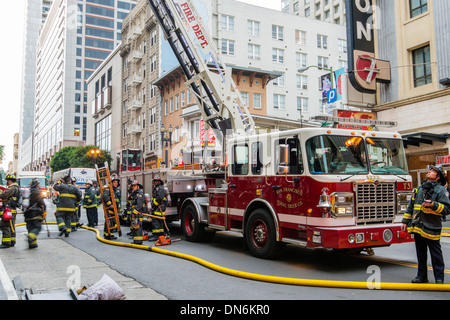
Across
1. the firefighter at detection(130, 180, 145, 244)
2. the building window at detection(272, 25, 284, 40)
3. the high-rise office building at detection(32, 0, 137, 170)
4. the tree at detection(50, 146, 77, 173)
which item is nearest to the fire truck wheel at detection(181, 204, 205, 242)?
the firefighter at detection(130, 180, 145, 244)

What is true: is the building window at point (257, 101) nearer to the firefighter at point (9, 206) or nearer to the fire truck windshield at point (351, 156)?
the firefighter at point (9, 206)

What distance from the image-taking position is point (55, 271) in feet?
23.2

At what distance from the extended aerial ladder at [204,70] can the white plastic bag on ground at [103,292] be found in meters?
7.29

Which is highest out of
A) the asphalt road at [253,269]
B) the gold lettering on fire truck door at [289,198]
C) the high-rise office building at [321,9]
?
the high-rise office building at [321,9]

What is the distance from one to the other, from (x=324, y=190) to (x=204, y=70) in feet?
20.7

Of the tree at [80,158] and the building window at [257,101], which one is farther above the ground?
the building window at [257,101]

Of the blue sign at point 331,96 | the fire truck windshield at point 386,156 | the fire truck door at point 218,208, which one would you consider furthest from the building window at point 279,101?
the fire truck windshield at point 386,156

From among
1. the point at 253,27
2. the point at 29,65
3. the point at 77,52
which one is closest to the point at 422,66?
the point at 253,27

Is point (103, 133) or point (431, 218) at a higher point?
point (103, 133)

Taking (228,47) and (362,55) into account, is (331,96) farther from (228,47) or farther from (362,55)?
(228,47)

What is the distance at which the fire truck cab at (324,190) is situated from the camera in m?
6.76
